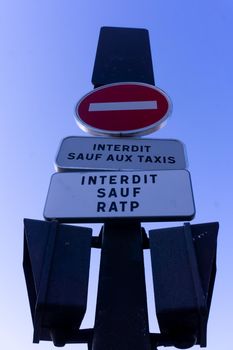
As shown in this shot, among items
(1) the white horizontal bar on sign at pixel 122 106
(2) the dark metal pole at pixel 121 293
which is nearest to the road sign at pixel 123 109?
(1) the white horizontal bar on sign at pixel 122 106

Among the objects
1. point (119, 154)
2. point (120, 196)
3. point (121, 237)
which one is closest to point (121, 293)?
point (121, 237)

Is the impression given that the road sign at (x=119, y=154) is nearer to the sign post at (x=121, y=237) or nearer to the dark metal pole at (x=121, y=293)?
the sign post at (x=121, y=237)

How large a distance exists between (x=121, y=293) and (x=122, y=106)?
98 cm

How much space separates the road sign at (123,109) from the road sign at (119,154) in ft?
→ 0.31

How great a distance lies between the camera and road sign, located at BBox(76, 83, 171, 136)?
6.18 feet

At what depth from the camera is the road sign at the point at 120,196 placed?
4.68ft

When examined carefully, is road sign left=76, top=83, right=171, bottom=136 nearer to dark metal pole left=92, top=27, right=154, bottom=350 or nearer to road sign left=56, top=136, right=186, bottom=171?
road sign left=56, top=136, right=186, bottom=171

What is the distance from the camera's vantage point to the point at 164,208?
4.70 ft

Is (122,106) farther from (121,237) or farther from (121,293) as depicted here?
(121,293)

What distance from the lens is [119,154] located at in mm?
1714

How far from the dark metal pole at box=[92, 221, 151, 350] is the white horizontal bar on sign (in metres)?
0.69

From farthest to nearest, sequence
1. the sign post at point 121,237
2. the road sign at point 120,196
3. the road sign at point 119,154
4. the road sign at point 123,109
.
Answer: the road sign at point 123,109 < the road sign at point 119,154 < the road sign at point 120,196 < the sign post at point 121,237

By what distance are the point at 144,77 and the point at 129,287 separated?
50.1 inches

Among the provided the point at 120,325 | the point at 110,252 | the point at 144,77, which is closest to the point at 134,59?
the point at 144,77
